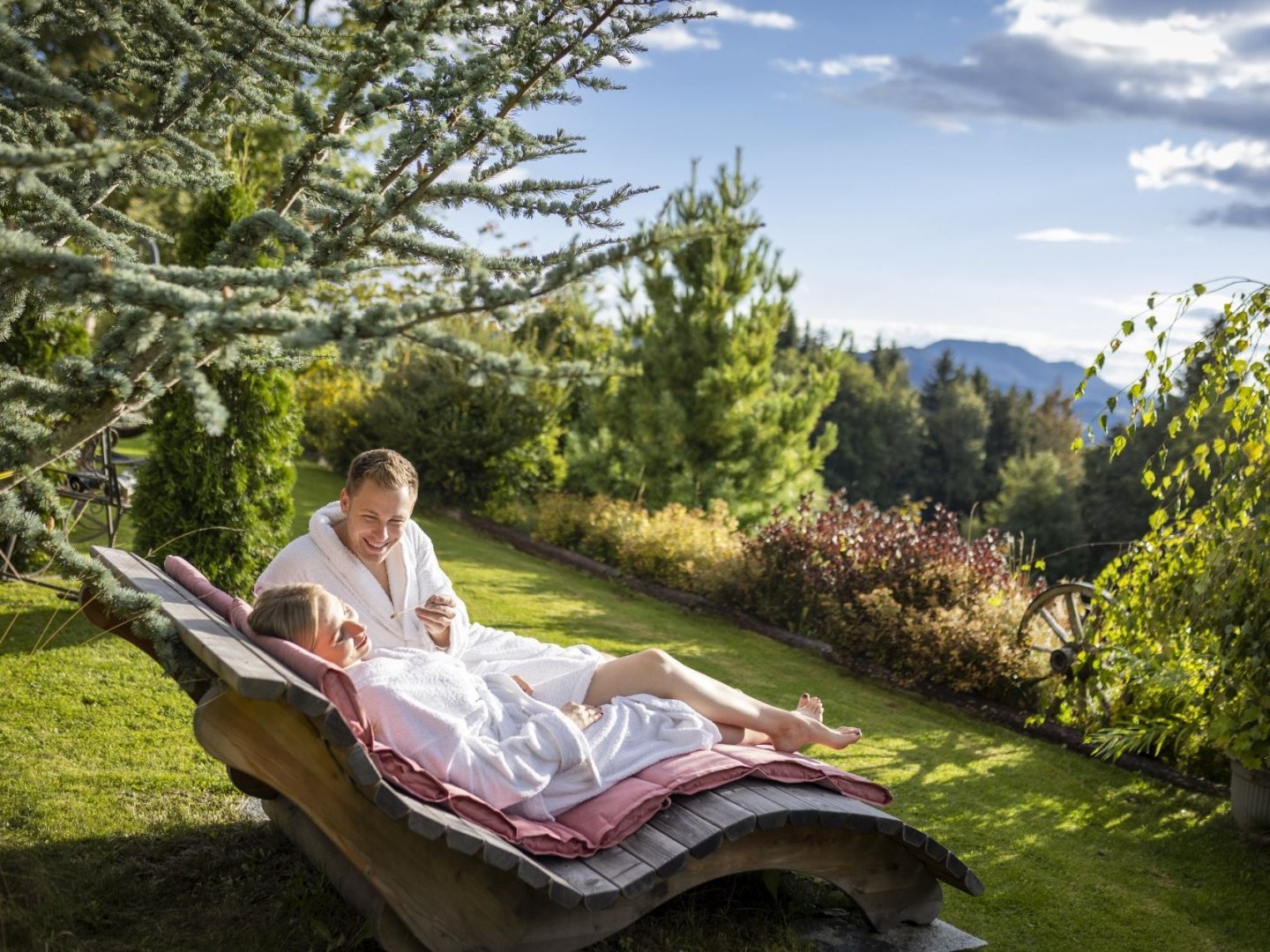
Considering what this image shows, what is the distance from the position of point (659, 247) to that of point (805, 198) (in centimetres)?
1211

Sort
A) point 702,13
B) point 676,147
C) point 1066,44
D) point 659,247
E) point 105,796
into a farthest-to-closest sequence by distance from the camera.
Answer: point 676,147
point 1066,44
point 105,796
point 702,13
point 659,247

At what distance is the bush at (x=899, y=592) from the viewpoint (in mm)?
7551

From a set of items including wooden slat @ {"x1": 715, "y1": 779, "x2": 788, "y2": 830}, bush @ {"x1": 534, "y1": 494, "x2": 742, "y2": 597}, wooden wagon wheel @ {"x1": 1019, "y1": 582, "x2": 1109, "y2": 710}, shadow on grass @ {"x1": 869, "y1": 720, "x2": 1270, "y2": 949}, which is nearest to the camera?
wooden slat @ {"x1": 715, "y1": 779, "x2": 788, "y2": 830}

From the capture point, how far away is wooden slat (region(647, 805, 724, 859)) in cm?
308

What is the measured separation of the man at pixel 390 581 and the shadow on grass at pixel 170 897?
2.98 ft

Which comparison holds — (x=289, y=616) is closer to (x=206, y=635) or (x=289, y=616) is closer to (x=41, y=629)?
(x=206, y=635)

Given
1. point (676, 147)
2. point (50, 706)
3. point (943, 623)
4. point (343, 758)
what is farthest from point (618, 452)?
point (343, 758)

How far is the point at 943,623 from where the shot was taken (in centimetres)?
766

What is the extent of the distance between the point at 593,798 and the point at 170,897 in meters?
1.44

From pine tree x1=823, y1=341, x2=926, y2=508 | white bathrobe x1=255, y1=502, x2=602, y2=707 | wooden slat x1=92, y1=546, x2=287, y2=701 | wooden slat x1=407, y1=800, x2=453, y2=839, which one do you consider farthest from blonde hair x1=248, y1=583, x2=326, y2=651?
pine tree x1=823, y1=341, x2=926, y2=508

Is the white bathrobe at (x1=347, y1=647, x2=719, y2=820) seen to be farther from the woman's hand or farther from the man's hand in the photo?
the man's hand

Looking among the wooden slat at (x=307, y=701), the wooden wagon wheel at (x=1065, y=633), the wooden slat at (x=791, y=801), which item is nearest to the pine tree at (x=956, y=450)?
the wooden wagon wheel at (x=1065, y=633)

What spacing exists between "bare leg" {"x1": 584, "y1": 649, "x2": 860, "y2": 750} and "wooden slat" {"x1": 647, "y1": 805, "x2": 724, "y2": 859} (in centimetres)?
62

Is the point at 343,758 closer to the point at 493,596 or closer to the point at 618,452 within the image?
the point at 493,596
